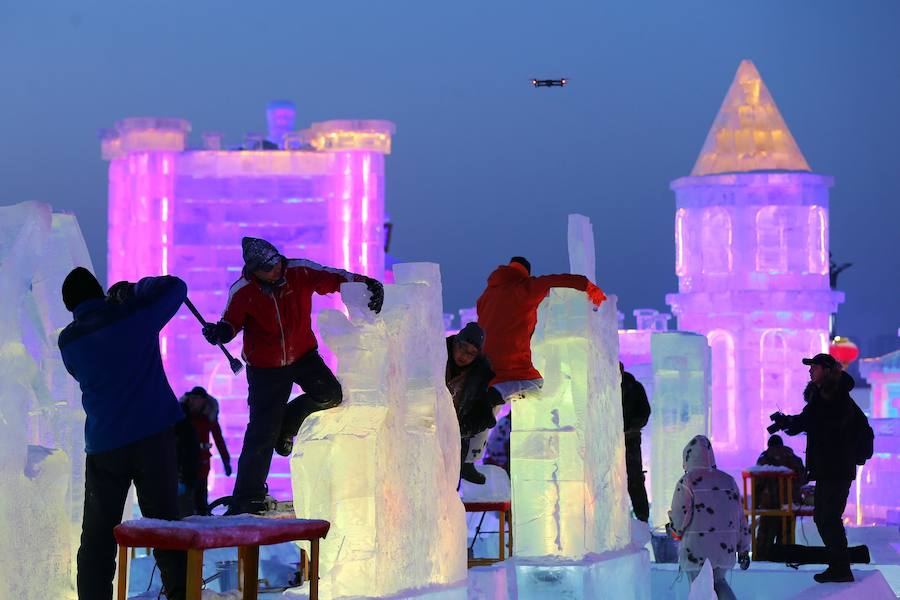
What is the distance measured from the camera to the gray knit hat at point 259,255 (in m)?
7.68

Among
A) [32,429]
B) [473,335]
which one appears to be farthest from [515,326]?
[32,429]

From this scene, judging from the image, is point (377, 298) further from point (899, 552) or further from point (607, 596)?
point (899, 552)

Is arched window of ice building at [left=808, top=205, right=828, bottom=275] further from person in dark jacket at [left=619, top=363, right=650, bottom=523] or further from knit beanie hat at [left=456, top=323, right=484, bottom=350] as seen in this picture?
knit beanie hat at [left=456, top=323, right=484, bottom=350]

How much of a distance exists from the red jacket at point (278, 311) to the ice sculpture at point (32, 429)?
2.84 ft

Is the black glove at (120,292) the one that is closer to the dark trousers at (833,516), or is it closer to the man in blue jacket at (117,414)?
the man in blue jacket at (117,414)

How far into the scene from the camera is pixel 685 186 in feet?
87.1

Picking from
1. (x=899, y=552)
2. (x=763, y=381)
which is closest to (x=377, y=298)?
(x=899, y=552)

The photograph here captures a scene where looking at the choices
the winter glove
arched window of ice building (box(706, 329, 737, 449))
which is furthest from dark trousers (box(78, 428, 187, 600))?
arched window of ice building (box(706, 329, 737, 449))

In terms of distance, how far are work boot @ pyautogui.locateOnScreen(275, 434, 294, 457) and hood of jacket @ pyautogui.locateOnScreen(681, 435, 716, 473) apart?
3247 mm

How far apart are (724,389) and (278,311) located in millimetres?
19397

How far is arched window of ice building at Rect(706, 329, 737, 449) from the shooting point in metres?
26.3

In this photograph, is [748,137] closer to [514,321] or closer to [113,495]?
[514,321]

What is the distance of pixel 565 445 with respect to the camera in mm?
9867

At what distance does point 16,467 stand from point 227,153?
20.4m
